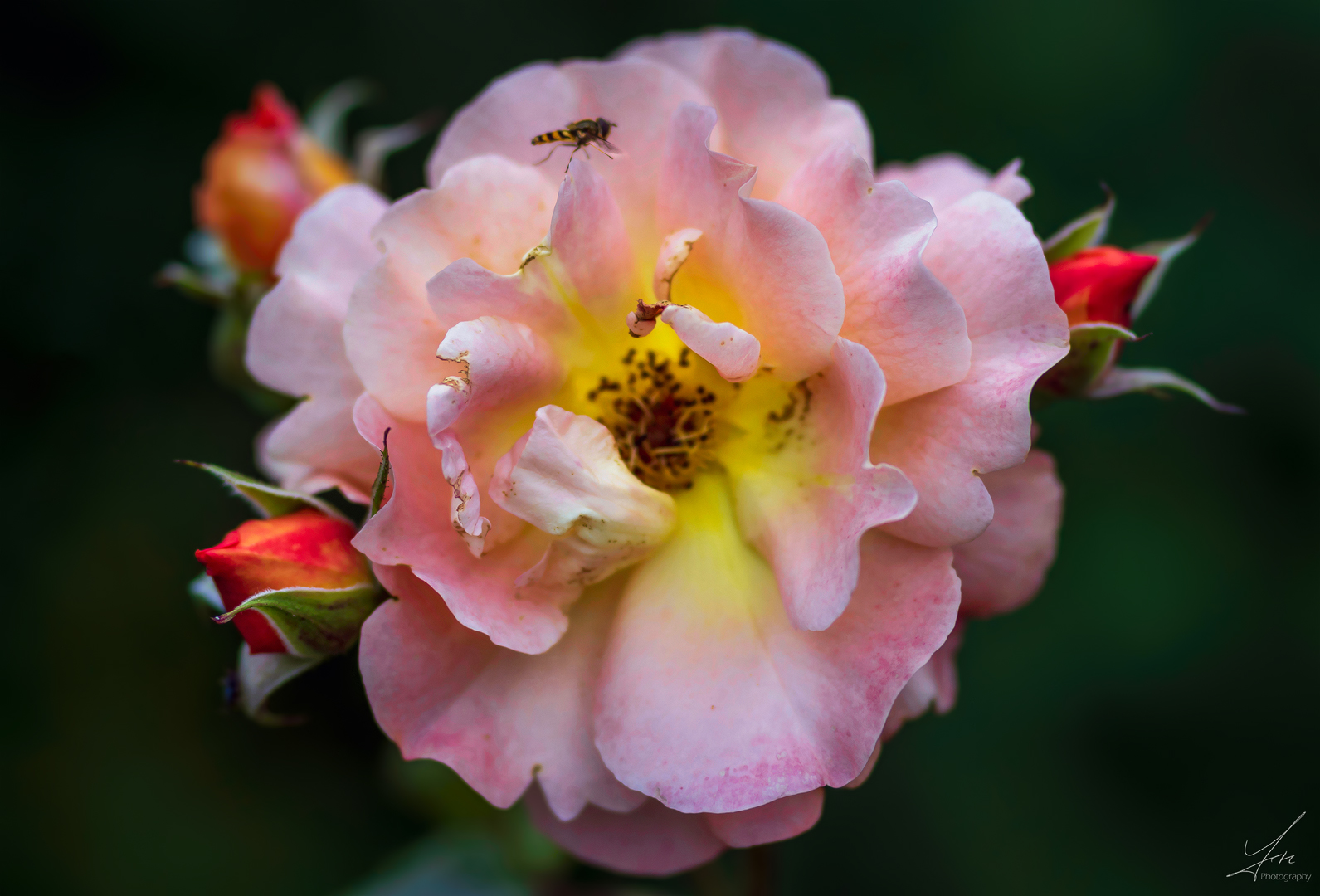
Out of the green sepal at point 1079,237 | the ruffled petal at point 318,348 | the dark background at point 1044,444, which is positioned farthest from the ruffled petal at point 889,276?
the dark background at point 1044,444

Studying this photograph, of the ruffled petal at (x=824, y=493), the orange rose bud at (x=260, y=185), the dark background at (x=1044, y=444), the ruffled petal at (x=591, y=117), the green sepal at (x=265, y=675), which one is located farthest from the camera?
the dark background at (x=1044, y=444)

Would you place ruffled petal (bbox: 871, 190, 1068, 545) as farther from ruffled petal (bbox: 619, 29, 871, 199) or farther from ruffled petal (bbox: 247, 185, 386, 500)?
ruffled petal (bbox: 247, 185, 386, 500)

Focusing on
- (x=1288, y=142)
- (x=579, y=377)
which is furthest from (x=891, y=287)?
(x=1288, y=142)

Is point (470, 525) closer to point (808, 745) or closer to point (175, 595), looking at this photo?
point (808, 745)

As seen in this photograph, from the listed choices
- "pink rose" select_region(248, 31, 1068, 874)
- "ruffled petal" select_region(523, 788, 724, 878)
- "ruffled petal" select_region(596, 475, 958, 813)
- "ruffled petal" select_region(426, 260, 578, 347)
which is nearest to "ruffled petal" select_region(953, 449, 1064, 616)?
"pink rose" select_region(248, 31, 1068, 874)

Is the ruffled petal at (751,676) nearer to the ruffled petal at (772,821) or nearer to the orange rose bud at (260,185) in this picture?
the ruffled petal at (772,821)

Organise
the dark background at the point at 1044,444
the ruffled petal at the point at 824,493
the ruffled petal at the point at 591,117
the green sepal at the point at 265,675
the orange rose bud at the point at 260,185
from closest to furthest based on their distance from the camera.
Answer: the ruffled petal at the point at 824,493 < the green sepal at the point at 265,675 < the ruffled petal at the point at 591,117 < the orange rose bud at the point at 260,185 < the dark background at the point at 1044,444

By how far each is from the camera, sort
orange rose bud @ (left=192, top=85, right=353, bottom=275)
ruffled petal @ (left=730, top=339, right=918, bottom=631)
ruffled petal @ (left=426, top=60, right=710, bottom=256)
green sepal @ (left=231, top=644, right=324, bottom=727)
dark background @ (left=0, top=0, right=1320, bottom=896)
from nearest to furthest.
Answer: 1. ruffled petal @ (left=730, top=339, right=918, bottom=631)
2. green sepal @ (left=231, top=644, right=324, bottom=727)
3. ruffled petal @ (left=426, top=60, right=710, bottom=256)
4. orange rose bud @ (left=192, top=85, right=353, bottom=275)
5. dark background @ (left=0, top=0, right=1320, bottom=896)
